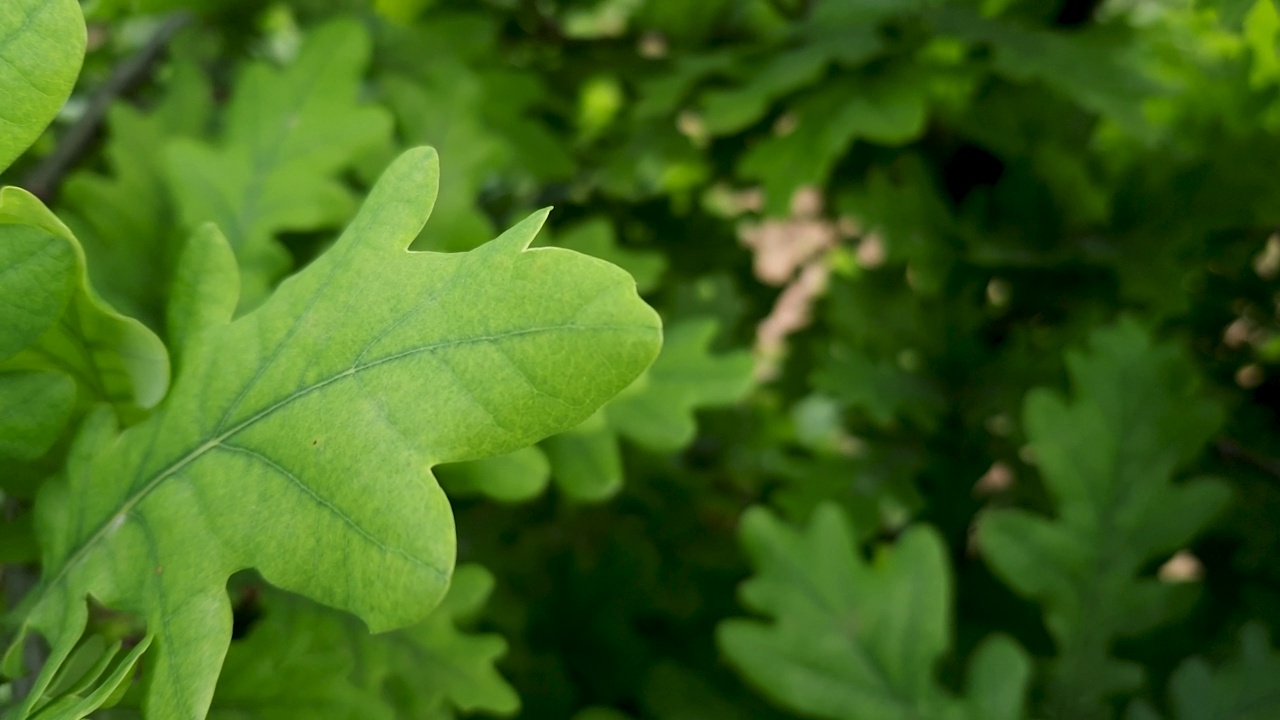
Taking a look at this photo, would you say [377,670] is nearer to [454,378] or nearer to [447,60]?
[454,378]

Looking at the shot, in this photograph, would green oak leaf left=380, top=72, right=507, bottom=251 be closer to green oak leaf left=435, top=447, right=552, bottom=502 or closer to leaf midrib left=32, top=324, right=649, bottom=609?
green oak leaf left=435, top=447, right=552, bottom=502

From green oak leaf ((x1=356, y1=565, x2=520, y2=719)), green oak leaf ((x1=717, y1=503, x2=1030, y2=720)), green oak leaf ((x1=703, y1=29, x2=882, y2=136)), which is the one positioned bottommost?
green oak leaf ((x1=717, y1=503, x2=1030, y2=720))

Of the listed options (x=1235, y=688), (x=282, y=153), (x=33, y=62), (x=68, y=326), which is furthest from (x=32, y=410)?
(x=1235, y=688)

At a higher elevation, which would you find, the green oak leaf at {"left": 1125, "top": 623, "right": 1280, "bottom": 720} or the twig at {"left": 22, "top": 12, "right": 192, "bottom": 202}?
the twig at {"left": 22, "top": 12, "right": 192, "bottom": 202}

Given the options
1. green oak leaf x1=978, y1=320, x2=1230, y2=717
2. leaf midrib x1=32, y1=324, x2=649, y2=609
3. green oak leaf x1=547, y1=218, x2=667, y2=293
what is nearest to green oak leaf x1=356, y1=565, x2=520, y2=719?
leaf midrib x1=32, y1=324, x2=649, y2=609

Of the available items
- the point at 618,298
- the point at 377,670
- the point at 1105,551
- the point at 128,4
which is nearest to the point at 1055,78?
the point at 1105,551

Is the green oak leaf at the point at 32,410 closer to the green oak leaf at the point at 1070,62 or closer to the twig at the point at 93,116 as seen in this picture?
the twig at the point at 93,116

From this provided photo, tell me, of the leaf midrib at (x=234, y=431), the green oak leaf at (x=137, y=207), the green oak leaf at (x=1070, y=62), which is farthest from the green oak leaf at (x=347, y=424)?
the green oak leaf at (x=1070, y=62)
